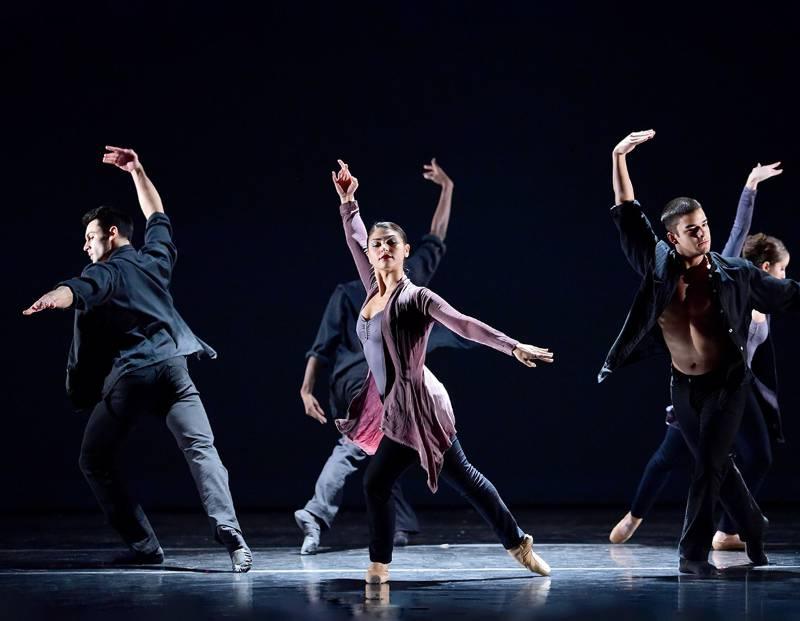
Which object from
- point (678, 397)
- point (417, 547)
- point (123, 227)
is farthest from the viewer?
point (417, 547)

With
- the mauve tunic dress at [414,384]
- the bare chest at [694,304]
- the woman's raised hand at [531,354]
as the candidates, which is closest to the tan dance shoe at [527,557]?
the mauve tunic dress at [414,384]

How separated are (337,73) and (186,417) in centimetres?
288

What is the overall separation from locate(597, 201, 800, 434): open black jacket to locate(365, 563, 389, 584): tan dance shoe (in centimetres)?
107

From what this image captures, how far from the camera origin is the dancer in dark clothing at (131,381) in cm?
454

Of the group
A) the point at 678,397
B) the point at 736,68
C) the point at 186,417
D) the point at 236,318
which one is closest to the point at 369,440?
the point at 186,417

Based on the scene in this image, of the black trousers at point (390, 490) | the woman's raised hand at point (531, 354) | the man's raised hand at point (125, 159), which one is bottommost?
the black trousers at point (390, 490)

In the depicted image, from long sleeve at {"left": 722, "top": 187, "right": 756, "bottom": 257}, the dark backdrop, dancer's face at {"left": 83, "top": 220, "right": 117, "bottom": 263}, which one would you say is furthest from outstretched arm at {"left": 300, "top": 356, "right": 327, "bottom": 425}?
long sleeve at {"left": 722, "top": 187, "right": 756, "bottom": 257}

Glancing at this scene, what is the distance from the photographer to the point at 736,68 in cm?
680

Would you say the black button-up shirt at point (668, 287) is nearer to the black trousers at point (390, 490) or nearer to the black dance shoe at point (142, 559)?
the black trousers at point (390, 490)

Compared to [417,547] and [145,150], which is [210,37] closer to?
[145,150]

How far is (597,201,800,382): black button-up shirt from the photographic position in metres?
4.22

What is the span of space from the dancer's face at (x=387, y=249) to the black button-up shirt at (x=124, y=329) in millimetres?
939

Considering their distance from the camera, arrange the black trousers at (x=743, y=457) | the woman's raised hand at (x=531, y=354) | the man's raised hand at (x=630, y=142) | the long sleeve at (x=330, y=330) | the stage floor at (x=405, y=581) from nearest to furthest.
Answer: the stage floor at (x=405, y=581)
the woman's raised hand at (x=531, y=354)
the man's raised hand at (x=630, y=142)
the black trousers at (x=743, y=457)
the long sleeve at (x=330, y=330)

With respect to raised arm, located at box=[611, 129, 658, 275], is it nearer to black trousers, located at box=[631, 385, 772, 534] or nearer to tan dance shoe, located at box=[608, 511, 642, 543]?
black trousers, located at box=[631, 385, 772, 534]
